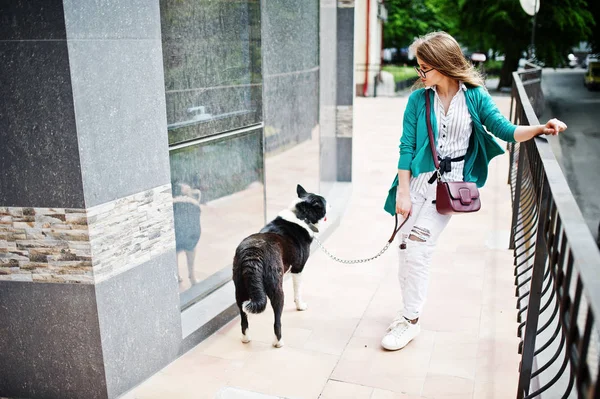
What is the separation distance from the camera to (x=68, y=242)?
319cm

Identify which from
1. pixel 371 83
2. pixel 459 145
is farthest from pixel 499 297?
pixel 371 83

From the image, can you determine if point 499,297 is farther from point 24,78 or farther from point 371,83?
point 371,83

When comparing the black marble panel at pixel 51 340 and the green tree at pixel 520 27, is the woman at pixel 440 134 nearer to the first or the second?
the black marble panel at pixel 51 340

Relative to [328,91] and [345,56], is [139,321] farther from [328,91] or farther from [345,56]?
[345,56]

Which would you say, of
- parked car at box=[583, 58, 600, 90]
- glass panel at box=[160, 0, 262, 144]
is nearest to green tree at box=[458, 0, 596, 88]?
parked car at box=[583, 58, 600, 90]

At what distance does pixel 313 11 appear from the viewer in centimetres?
683

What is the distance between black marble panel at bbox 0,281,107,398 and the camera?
3.27 m

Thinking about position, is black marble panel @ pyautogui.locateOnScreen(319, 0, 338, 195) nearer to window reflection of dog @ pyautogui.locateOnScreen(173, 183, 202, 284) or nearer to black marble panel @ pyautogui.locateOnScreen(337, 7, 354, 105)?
black marble panel @ pyautogui.locateOnScreen(337, 7, 354, 105)

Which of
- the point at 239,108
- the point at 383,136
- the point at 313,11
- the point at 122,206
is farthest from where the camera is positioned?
the point at 383,136

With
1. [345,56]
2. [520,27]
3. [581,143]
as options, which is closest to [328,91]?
[345,56]

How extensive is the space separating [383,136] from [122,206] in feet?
35.3

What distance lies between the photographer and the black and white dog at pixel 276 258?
12.2 ft

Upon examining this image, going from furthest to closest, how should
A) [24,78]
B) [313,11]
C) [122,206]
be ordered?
[313,11]
[122,206]
[24,78]

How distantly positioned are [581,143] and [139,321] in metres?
15.0
